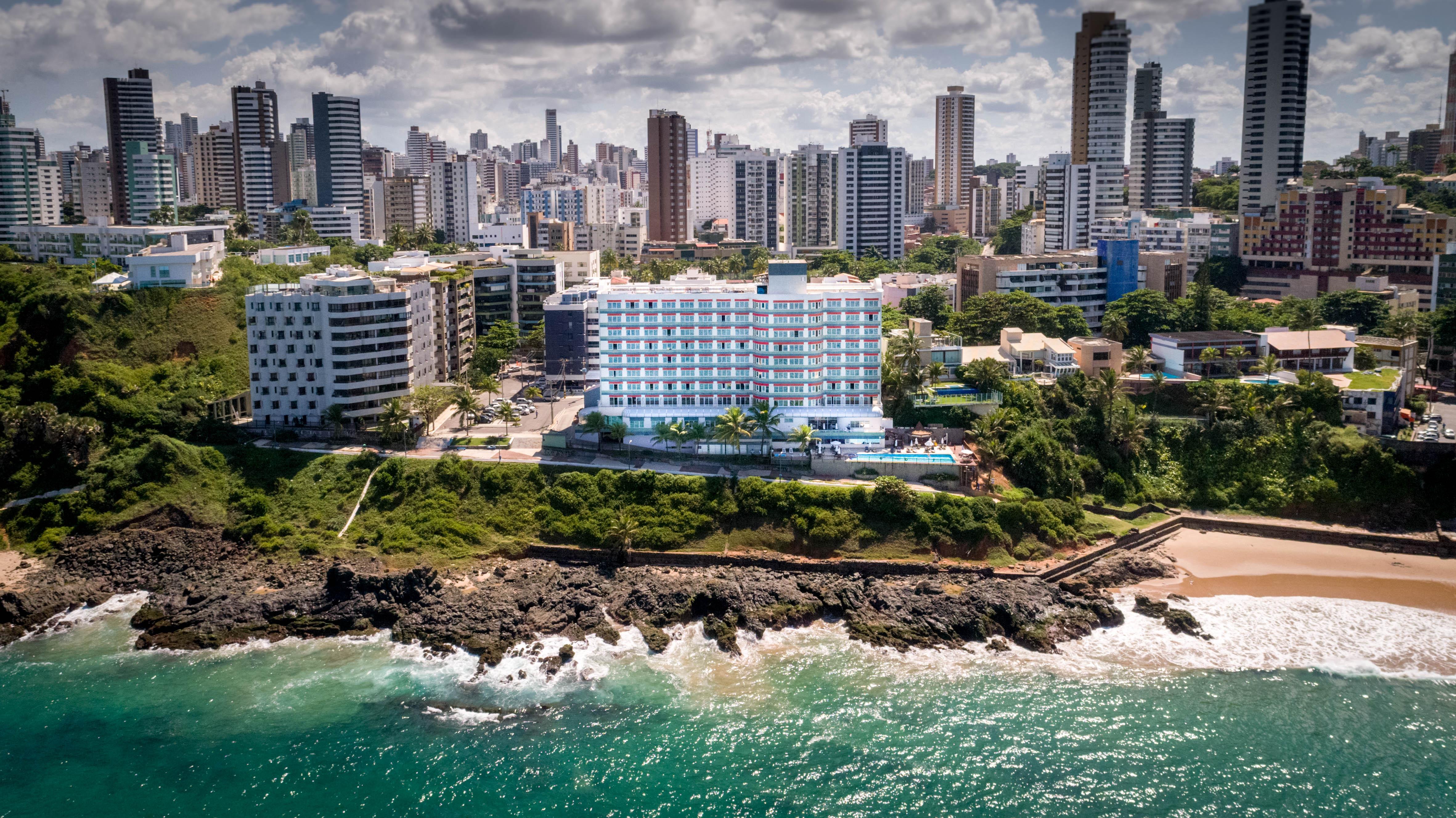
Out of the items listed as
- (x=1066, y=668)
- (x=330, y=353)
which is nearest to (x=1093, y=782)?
(x=1066, y=668)

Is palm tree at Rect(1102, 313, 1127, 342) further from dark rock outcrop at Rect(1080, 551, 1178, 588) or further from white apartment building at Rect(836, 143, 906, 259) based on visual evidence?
white apartment building at Rect(836, 143, 906, 259)

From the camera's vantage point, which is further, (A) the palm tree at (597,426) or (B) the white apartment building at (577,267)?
(B) the white apartment building at (577,267)

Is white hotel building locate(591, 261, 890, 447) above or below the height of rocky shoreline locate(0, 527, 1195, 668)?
above

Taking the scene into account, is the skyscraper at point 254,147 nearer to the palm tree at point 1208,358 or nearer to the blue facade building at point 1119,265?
the blue facade building at point 1119,265

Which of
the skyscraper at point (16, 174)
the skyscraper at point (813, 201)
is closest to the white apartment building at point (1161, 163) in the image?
the skyscraper at point (813, 201)

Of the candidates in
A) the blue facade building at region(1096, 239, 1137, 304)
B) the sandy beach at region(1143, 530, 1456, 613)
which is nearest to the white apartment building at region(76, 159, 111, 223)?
the blue facade building at region(1096, 239, 1137, 304)

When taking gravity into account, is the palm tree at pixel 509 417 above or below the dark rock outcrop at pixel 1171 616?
above
